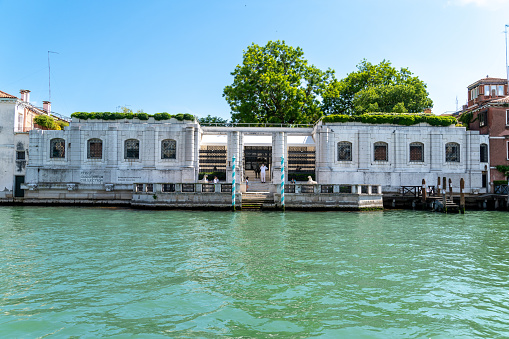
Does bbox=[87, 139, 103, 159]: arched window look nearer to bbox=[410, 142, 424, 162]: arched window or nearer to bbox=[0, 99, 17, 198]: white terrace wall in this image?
bbox=[0, 99, 17, 198]: white terrace wall

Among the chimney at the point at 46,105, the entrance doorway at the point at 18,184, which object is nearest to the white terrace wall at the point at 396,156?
the entrance doorway at the point at 18,184

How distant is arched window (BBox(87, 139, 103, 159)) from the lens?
35.2 m

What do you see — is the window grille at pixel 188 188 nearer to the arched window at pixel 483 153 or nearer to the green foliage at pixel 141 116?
the green foliage at pixel 141 116

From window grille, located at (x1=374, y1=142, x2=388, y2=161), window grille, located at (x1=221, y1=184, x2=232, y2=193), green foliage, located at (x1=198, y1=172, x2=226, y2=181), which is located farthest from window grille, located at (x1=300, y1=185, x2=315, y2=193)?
window grille, located at (x1=374, y1=142, x2=388, y2=161)

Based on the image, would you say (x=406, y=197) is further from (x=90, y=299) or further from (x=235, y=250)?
(x=90, y=299)

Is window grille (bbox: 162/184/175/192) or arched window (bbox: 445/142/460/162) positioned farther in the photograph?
arched window (bbox: 445/142/460/162)

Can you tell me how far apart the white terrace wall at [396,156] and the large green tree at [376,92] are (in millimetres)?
5505

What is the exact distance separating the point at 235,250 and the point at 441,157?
2807 centimetres

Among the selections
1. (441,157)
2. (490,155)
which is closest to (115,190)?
(441,157)

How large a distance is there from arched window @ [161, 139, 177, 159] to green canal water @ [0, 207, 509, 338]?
17.2 meters

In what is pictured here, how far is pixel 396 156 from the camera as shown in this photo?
1389 inches

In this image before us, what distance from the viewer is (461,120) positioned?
4022 centimetres

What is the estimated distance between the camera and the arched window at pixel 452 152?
35906mm

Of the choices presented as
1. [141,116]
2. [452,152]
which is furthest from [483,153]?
[141,116]
